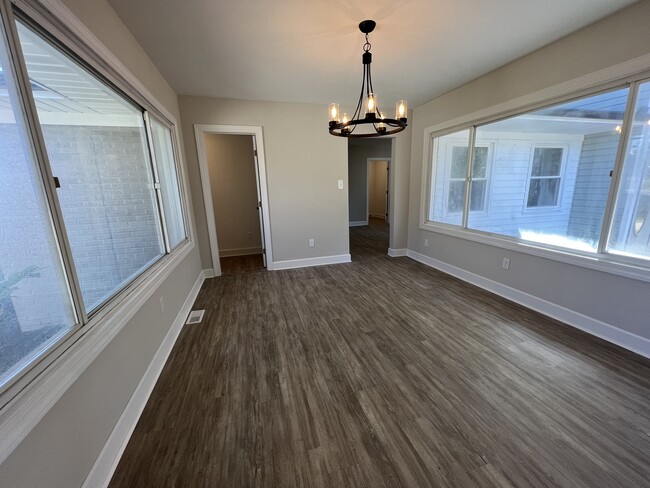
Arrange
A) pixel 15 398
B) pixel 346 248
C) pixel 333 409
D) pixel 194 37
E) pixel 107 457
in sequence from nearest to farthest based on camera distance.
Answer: pixel 15 398 < pixel 107 457 < pixel 333 409 < pixel 194 37 < pixel 346 248

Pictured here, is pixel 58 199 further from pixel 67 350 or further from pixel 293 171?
pixel 293 171

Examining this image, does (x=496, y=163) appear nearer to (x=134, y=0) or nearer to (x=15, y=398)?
(x=134, y=0)

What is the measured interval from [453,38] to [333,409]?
10.2 ft

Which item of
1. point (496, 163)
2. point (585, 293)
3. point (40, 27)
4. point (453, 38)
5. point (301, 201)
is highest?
point (453, 38)

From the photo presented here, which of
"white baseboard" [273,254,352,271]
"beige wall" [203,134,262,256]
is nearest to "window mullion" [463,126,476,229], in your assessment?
"white baseboard" [273,254,352,271]

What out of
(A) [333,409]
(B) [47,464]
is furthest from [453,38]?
(B) [47,464]

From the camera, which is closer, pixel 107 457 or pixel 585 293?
pixel 107 457

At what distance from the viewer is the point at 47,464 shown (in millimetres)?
932

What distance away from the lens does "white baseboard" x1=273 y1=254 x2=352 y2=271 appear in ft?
14.4

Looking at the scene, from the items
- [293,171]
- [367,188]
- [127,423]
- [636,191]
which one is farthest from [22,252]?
[367,188]

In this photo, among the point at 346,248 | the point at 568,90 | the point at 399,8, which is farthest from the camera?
the point at 346,248

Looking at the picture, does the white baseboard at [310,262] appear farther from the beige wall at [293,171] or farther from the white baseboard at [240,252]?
the white baseboard at [240,252]

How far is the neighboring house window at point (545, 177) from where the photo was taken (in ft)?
8.96

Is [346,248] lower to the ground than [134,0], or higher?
lower
